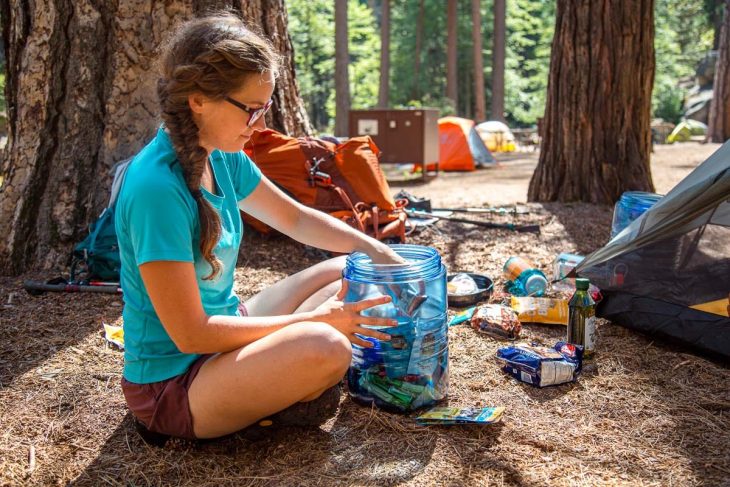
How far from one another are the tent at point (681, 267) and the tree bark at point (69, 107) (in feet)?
9.82

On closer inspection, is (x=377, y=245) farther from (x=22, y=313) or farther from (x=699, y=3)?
(x=699, y=3)

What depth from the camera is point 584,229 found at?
5395 mm

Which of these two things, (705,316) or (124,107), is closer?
(705,316)

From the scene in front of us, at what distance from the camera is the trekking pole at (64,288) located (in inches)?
156

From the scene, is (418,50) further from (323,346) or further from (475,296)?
(323,346)

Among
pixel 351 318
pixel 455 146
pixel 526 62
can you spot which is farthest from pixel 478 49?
pixel 351 318

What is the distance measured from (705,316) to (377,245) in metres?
1.59

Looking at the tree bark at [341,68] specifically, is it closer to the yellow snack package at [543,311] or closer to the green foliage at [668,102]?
the yellow snack package at [543,311]

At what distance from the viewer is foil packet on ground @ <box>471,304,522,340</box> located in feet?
10.9

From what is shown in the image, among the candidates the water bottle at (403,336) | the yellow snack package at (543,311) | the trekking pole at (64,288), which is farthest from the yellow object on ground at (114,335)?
the yellow snack package at (543,311)

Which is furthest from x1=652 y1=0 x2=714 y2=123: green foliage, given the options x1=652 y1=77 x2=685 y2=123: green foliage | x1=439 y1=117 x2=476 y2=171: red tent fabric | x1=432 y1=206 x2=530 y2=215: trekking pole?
x1=432 y1=206 x2=530 y2=215: trekking pole

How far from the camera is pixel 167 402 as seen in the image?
2.20 m

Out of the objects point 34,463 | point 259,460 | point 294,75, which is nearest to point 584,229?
point 294,75

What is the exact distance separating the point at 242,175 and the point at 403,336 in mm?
832
